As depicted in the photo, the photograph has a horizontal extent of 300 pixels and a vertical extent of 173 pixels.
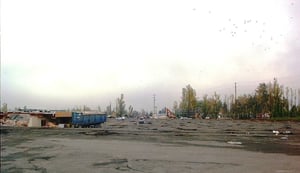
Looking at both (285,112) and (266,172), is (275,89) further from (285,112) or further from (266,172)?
(266,172)

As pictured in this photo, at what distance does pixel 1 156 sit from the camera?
17.5 meters

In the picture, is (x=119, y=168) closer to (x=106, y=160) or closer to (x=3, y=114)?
(x=106, y=160)

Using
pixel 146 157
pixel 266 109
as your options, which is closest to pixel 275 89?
pixel 266 109

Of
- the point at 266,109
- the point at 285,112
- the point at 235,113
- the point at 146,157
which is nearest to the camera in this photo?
the point at 146,157

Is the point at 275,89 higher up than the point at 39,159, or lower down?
higher up

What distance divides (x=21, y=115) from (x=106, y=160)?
37.0m

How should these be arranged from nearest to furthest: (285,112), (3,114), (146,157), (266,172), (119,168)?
(266,172) < (119,168) < (146,157) < (3,114) < (285,112)

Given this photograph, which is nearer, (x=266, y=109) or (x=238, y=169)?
(x=238, y=169)

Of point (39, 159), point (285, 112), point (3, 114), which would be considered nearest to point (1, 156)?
point (39, 159)

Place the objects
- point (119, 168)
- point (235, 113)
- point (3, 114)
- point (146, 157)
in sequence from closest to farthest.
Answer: point (119, 168) → point (146, 157) → point (3, 114) → point (235, 113)

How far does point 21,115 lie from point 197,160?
38639mm

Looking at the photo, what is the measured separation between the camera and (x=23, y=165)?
565 inches

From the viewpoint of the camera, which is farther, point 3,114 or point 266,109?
point 266,109

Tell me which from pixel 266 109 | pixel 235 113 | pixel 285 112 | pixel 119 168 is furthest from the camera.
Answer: pixel 235 113
